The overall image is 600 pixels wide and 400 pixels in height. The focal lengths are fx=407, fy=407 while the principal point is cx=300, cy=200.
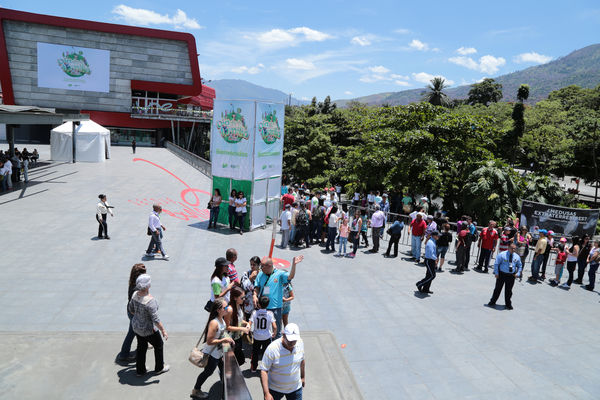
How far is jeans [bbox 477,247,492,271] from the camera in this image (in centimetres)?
1288

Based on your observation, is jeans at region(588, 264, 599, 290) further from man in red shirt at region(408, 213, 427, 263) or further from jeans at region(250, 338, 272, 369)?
jeans at region(250, 338, 272, 369)

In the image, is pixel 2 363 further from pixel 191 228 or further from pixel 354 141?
pixel 354 141

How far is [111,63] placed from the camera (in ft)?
147

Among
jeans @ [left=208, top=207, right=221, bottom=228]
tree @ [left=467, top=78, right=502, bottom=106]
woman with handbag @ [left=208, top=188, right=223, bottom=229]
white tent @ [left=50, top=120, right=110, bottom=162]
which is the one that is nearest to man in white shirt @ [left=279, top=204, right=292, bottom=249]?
woman with handbag @ [left=208, top=188, right=223, bottom=229]

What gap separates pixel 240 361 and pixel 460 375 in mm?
3642

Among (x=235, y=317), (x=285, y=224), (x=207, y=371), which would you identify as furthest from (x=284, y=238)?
(x=207, y=371)

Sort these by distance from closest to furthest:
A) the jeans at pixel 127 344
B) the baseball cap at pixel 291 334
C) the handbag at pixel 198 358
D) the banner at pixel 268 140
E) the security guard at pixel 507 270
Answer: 1. the baseball cap at pixel 291 334
2. the handbag at pixel 198 358
3. the jeans at pixel 127 344
4. the security guard at pixel 507 270
5. the banner at pixel 268 140

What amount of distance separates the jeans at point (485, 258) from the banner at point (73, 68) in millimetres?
44271

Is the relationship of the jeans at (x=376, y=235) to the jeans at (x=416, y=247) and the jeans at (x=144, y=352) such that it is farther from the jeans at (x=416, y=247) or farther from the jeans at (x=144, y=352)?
the jeans at (x=144, y=352)

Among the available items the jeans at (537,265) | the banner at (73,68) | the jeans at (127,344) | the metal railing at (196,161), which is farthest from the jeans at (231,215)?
the banner at (73,68)

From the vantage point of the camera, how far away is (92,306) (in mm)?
8438

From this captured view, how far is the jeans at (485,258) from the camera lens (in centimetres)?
1288

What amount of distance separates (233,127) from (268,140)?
4.53ft

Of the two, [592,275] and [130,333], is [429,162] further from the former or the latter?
[130,333]
